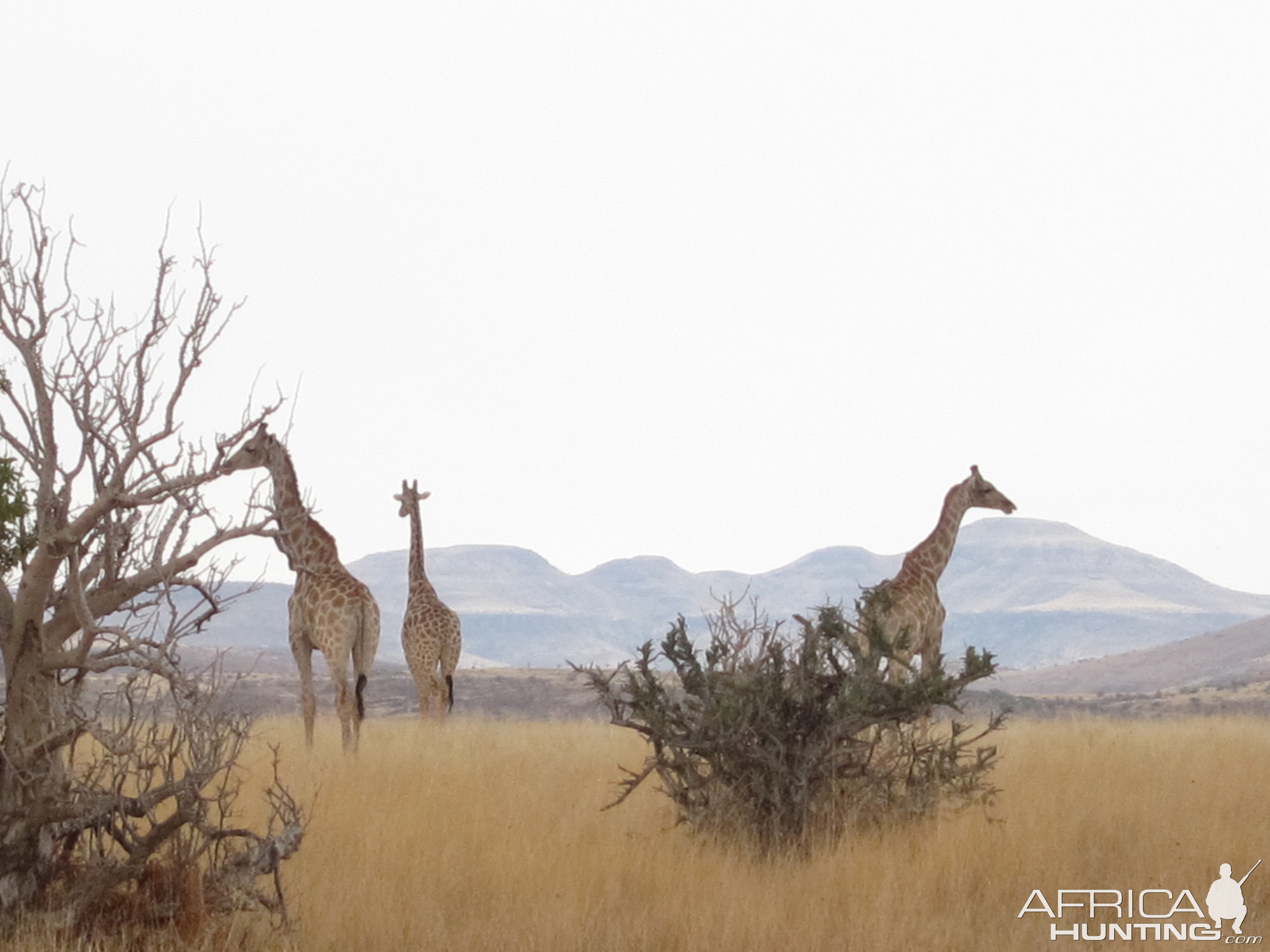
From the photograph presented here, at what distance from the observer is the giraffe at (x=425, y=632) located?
621 inches

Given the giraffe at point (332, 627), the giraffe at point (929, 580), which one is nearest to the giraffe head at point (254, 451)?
the giraffe at point (332, 627)

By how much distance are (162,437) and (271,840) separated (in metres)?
1.86

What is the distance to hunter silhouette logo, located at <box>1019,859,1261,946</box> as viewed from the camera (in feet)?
23.9

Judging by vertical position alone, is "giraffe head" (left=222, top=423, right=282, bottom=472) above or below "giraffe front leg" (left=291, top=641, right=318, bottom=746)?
above

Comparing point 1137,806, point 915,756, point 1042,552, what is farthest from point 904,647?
point 1042,552

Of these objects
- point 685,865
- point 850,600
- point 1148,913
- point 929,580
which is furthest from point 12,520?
point 850,600

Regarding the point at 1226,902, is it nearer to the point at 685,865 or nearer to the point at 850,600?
the point at 685,865

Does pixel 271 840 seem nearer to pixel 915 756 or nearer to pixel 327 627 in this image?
pixel 915 756

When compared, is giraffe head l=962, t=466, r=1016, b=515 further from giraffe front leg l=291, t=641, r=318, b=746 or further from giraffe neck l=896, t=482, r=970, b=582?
giraffe front leg l=291, t=641, r=318, b=746

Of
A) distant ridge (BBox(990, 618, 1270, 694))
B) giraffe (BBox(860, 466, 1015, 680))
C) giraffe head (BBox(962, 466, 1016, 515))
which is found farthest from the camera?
distant ridge (BBox(990, 618, 1270, 694))

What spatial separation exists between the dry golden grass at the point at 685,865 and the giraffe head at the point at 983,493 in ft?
11.1

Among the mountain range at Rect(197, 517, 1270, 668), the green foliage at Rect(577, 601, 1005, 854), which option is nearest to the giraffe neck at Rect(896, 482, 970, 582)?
Answer: the green foliage at Rect(577, 601, 1005, 854)

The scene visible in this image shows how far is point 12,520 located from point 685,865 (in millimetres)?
3989

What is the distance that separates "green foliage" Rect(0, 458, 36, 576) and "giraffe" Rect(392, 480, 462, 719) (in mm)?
8624
